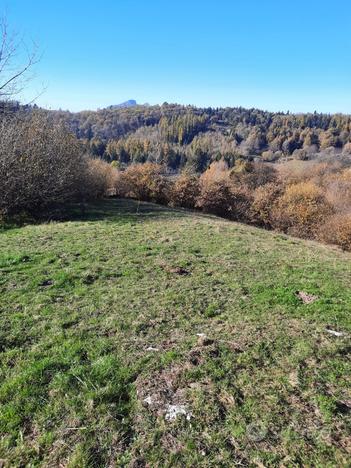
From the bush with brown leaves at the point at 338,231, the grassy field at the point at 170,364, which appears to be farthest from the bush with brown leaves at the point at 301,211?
the grassy field at the point at 170,364

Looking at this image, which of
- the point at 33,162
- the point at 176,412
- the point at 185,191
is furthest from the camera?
the point at 185,191

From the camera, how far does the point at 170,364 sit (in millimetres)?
5391

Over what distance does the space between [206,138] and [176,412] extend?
152 m

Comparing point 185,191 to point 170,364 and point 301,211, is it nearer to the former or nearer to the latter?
point 301,211

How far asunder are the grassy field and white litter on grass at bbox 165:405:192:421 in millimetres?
16

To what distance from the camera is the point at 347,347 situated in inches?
236

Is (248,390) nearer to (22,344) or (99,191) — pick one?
(22,344)

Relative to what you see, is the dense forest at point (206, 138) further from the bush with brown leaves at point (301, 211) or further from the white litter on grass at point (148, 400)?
the white litter on grass at point (148, 400)

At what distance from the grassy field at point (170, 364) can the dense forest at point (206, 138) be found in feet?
275

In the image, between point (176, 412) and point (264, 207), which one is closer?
point (176, 412)

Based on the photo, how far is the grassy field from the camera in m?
3.88

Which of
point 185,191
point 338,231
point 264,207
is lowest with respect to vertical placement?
point 338,231

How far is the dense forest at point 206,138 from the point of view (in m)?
108

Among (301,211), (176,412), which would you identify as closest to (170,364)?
(176,412)
